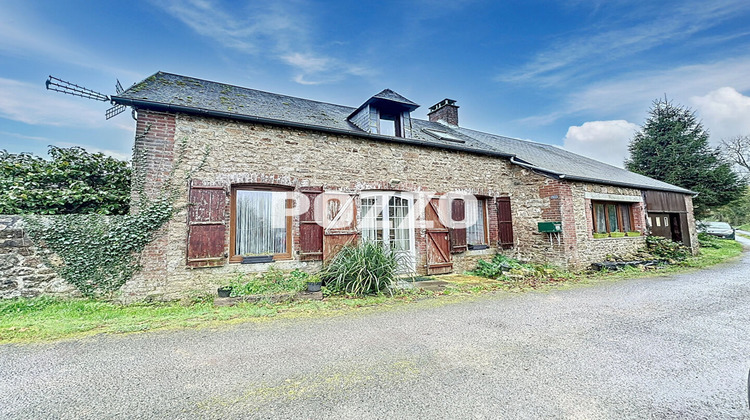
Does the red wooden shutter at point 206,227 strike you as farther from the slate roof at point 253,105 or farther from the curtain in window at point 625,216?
the curtain in window at point 625,216

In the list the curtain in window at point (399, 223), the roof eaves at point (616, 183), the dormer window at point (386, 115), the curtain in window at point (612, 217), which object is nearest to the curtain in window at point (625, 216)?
the curtain in window at point (612, 217)

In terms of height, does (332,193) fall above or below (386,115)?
below

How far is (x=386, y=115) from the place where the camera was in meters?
8.05

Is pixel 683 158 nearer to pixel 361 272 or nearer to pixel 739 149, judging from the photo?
pixel 739 149

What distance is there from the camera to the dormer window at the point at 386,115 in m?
7.63

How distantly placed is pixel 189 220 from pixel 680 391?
6.85m

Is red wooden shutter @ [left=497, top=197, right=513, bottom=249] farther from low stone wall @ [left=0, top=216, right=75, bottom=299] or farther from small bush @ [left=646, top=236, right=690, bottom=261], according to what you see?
low stone wall @ [left=0, top=216, right=75, bottom=299]

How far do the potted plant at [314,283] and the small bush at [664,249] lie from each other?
1143 centimetres

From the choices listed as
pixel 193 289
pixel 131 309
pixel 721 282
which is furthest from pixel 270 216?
pixel 721 282

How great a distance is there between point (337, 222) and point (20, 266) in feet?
17.3

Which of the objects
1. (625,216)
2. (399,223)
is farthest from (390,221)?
(625,216)

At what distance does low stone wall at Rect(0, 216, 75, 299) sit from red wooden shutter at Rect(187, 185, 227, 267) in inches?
80.9

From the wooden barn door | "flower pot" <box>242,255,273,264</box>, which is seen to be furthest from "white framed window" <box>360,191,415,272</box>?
"flower pot" <box>242,255,273,264</box>

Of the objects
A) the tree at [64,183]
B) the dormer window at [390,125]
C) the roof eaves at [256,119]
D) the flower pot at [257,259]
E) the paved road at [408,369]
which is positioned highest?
the dormer window at [390,125]
